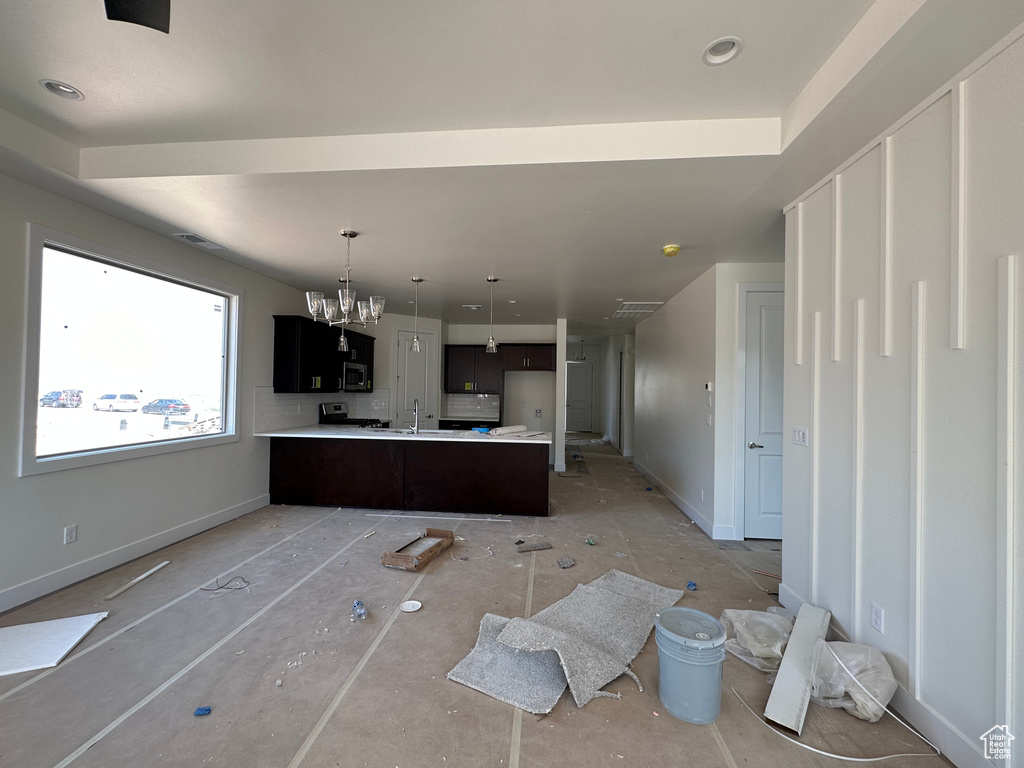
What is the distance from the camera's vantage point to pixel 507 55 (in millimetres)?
1782

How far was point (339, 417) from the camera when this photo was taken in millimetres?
6375

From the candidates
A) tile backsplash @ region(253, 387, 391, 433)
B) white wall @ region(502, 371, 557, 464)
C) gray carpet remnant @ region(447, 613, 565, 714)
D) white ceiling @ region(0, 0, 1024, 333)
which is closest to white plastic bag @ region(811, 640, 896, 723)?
gray carpet remnant @ region(447, 613, 565, 714)

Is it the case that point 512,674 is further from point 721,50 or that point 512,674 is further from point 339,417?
point 339,417

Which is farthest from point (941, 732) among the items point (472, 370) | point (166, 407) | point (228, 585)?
point (472, 370)

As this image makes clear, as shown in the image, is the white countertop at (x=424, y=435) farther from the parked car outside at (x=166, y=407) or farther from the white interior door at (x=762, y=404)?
the white interior door at (x=762, y=404)

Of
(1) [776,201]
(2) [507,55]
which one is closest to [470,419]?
(1) [776,201]

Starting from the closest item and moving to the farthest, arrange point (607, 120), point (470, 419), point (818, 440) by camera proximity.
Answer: point (607, 120)
point (818, 440)
point (470, 419)

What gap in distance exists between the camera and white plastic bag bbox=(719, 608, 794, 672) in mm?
2182

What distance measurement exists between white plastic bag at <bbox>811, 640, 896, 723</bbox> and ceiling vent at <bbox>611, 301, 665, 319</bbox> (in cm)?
462

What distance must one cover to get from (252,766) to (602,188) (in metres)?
3.13

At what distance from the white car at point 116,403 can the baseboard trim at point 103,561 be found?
1054mm

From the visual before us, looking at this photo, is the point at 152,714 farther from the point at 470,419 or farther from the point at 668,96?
the point at 470,419

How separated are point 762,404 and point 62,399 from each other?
5.53 metres

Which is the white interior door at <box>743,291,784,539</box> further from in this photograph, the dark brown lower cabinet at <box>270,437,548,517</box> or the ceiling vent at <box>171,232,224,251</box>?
the ceiling vent at <box>171,232,224,251</box>
